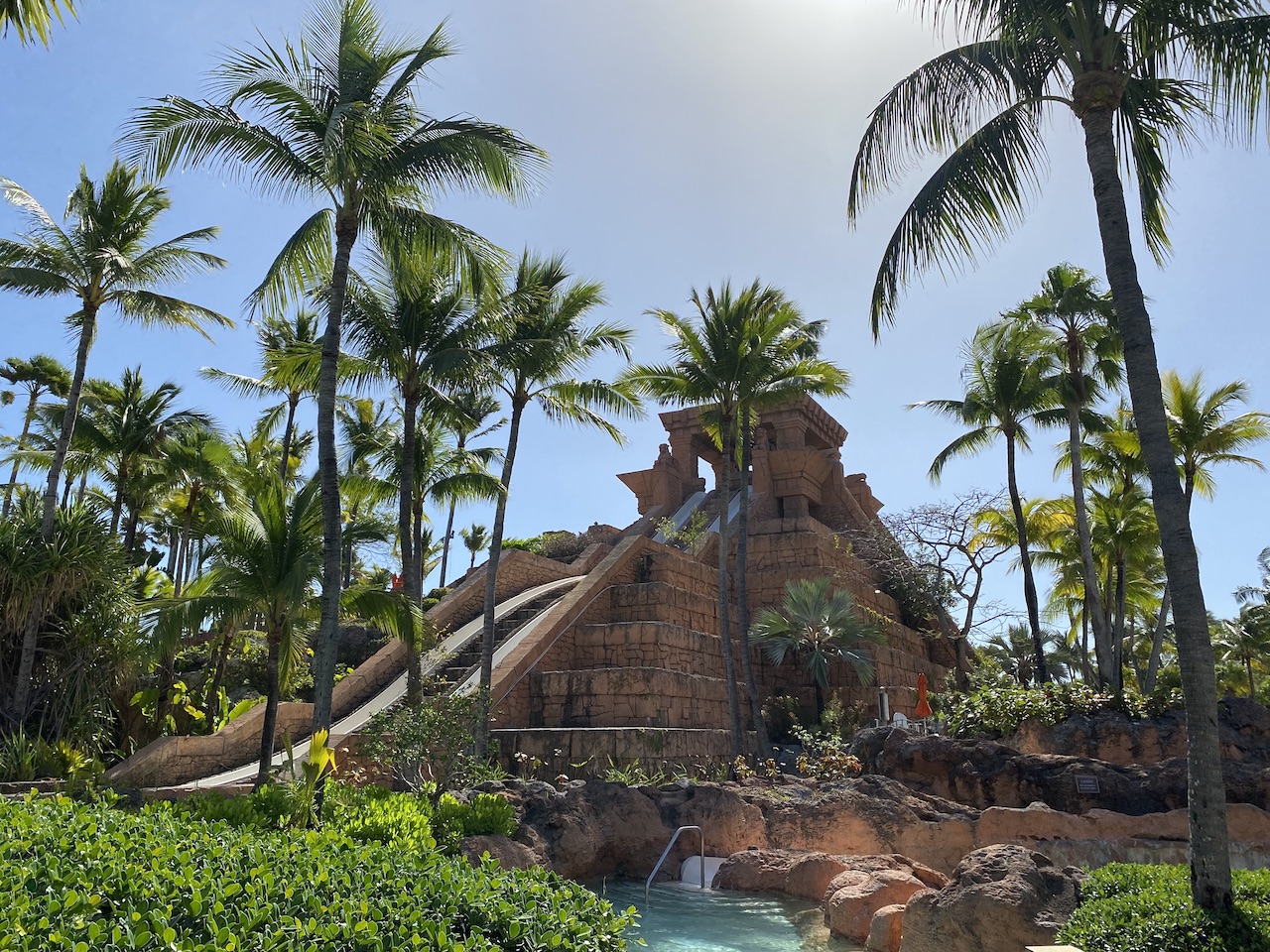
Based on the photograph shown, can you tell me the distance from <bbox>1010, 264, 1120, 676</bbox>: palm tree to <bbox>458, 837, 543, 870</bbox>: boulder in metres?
14.8

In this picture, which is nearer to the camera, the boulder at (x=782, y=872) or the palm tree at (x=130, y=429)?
the boulder at (x=782, y=872)

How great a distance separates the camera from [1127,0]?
773cm

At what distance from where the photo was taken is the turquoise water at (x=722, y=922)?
335 inches

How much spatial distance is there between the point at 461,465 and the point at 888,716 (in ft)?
36.8

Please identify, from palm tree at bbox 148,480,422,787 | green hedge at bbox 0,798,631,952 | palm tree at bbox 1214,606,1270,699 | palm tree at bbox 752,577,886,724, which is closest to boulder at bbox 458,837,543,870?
green hedge at bbox 0,798,631,952

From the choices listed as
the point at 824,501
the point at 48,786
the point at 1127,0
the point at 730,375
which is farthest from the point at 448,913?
the point at 824,501

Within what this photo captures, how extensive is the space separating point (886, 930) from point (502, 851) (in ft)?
13.0

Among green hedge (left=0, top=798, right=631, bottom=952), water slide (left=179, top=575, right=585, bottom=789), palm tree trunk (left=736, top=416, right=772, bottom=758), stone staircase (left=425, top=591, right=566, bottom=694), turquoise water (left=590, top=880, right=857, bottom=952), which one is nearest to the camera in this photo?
green hedge (left=0, top=798, right=631, bottom=952)

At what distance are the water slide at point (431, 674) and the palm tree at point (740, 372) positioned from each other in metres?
5.38

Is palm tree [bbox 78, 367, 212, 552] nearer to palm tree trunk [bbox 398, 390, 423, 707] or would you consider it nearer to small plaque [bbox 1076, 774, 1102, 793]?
palm tree trunk [bbox 398, 390, 423, 707]

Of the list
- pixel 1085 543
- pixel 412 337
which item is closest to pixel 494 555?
pixel 412 337

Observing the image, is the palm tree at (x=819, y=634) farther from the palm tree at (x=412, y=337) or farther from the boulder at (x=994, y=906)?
the boulder at (x=994, y=906)

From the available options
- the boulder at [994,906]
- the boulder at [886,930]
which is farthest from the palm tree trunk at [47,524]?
the boulder at [994,906]

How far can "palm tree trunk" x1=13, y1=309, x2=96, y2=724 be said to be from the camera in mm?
13438
